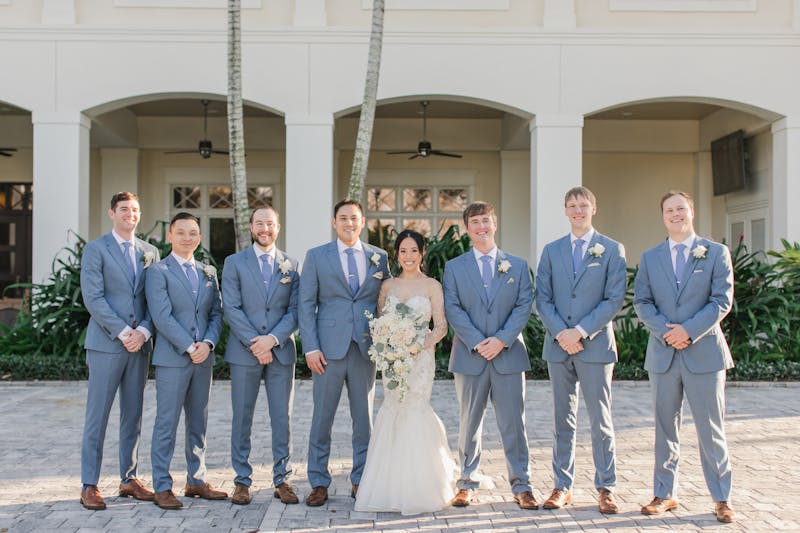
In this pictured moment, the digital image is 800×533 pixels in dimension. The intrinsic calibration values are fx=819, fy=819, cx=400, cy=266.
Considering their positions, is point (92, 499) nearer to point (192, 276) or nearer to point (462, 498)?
point (192, 276)

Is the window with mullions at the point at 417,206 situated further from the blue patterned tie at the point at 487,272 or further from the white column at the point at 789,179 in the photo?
the blue patterned tie at the point at 487,272

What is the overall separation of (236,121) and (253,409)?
6059mm

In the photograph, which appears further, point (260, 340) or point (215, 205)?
point (215, 205)

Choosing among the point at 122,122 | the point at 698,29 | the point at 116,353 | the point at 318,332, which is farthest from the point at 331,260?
the point at 122,122

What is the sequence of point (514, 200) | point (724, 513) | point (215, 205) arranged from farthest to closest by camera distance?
1. point (215, 205)
2. point (514, 200)
3. point (724, 513)

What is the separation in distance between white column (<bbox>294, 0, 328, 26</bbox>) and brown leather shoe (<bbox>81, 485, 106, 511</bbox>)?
841 cm

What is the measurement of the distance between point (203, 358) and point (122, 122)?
10772 millimetres

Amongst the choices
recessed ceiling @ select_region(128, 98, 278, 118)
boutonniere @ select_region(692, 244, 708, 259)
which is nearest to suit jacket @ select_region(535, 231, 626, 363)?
boutonniere @ select_region(692, 244, 708, 259)

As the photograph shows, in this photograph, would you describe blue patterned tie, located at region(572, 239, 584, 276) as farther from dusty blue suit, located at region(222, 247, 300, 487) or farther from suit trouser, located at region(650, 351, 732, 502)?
dusty blue suit, located at region(222, 247, 300, 487)

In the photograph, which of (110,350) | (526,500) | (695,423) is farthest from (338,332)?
(695,423)

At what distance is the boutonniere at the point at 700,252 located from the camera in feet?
17.0

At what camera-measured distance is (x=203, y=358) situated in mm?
5430

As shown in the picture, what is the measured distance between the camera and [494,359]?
5430 mm

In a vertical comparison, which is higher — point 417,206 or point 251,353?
point 417,206
